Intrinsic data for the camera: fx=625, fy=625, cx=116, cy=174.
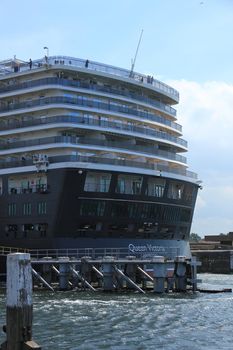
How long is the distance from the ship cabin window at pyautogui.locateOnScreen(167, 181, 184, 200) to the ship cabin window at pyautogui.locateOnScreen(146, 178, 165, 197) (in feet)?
3.33

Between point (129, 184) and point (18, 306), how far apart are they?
36718mm

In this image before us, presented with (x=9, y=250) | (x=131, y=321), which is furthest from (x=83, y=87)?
(x=131, y=321)

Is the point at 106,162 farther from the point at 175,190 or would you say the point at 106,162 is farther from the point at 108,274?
the point at 108,274

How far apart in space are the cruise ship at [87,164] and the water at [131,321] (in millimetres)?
12081

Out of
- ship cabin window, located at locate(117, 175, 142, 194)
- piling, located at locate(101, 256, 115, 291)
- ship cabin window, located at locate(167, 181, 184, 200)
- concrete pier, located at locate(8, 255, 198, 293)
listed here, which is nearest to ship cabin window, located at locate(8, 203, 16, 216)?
concrete pier, located at locate(8, 255, 198, 293)

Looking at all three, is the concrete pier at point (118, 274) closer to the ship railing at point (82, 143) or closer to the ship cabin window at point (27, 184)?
the ship cabin window at point (27, 184)

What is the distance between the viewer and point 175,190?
54.9 metres

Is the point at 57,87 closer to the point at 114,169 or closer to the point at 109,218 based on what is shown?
the point at 114,169

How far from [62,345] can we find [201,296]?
17655mm

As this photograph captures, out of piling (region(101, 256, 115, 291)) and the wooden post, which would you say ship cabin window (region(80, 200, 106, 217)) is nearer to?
piling (region(101, 256, 115, 291))

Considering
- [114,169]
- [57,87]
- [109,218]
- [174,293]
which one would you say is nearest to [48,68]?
[57,87]

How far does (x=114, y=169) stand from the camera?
49.2 m

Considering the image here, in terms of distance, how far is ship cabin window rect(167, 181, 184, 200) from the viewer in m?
53.9

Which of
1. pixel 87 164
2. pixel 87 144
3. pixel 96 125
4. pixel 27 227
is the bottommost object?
pixel 27 227
